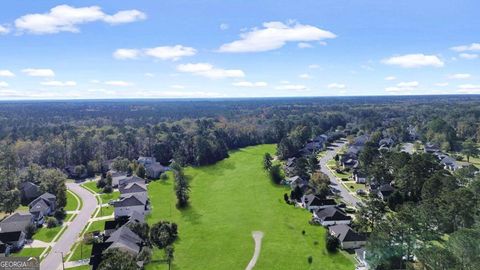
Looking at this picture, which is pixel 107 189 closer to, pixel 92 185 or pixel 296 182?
pixel 92 185

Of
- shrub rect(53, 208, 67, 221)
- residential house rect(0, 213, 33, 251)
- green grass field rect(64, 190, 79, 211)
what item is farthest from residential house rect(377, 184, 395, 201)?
residential house rect(0, 213, 33, 251)

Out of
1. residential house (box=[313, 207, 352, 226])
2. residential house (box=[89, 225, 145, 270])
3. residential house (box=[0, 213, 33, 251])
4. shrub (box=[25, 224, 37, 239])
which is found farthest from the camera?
residential house (box=[313, 207, 352, 226])

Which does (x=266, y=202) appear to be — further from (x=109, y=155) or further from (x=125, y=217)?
(x=109, y=155)

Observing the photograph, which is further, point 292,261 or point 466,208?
point 466,208

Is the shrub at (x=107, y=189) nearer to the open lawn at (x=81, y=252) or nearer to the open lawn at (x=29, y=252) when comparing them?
the open lawn at (x=29, y=252)

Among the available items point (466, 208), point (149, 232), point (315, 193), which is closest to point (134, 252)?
point (149, 232)

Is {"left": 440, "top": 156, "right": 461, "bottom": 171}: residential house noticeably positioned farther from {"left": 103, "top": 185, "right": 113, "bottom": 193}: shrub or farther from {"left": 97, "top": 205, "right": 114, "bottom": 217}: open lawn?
{"left": 103, "top": 185, "right": 113, "bottom": 193}: shrub
